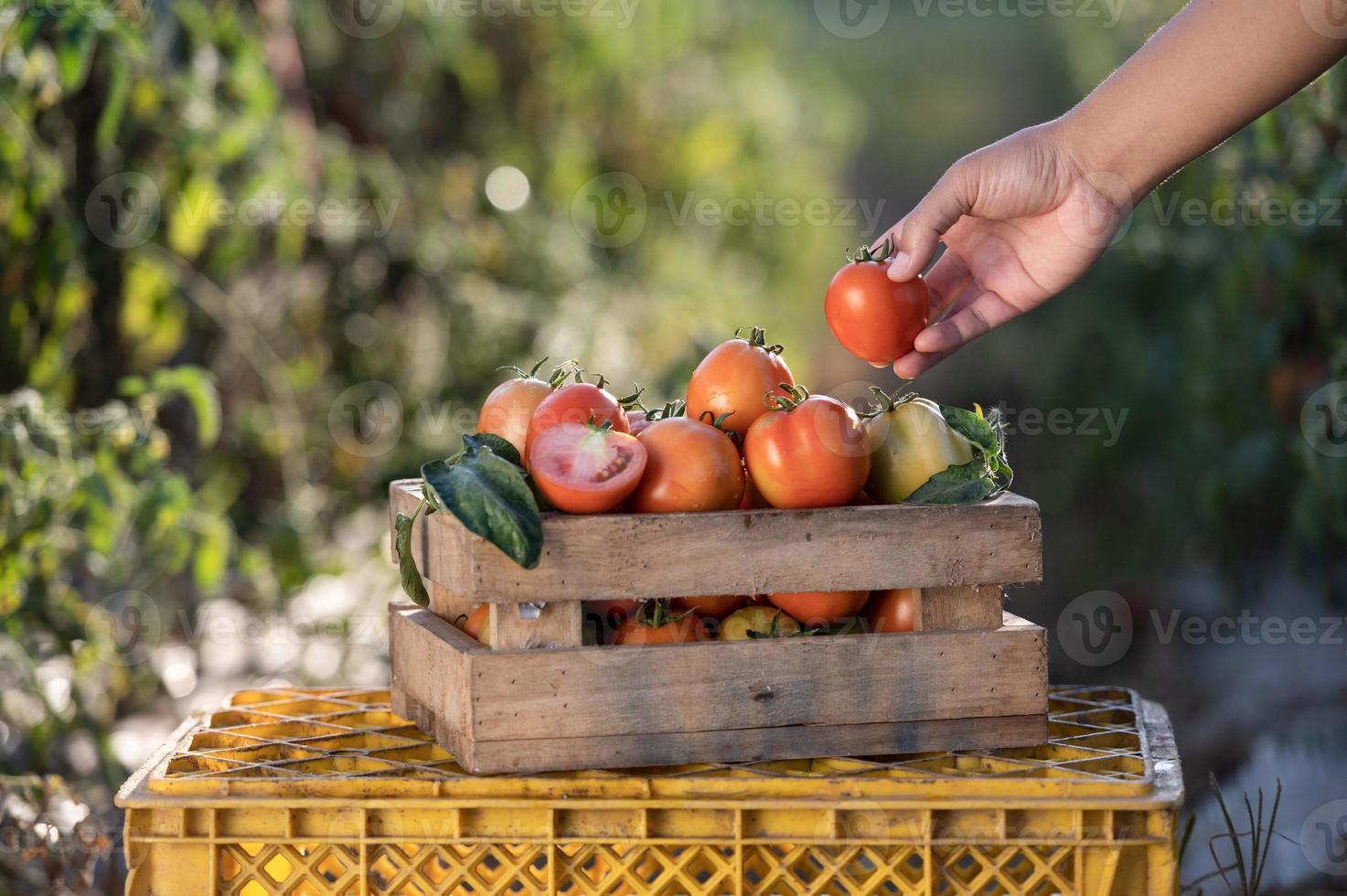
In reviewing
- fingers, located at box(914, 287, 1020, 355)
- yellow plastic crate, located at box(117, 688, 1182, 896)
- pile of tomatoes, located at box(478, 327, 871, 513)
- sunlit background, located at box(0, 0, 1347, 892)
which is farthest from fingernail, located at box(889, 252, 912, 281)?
sunlit background, located at box(0, 0, 1347, 892)

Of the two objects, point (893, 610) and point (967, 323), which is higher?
point (967, 323)

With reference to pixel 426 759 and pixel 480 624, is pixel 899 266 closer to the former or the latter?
pixel 480 624

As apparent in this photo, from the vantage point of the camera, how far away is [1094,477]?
5.51 metres

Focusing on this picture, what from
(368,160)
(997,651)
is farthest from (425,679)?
(368,160)

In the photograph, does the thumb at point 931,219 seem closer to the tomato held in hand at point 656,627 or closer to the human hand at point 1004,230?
the human hand at point 1004,230

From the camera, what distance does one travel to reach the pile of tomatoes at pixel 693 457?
5.34 ft

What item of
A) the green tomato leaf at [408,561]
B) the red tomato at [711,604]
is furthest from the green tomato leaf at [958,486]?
the green tomato leaf at [408,561]

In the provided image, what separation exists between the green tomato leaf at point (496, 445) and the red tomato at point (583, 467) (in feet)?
0.17

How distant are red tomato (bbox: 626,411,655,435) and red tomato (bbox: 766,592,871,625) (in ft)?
0.96

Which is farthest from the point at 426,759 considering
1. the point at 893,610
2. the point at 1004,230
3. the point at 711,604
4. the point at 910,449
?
the point at 1004,230

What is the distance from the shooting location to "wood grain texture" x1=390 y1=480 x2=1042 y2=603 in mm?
1594

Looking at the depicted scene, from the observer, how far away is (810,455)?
1640mm

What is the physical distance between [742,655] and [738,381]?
1.19 feet

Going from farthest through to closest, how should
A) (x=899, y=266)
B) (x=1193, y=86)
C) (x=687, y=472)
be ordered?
1. (x=899, y=266)
2. (x=1193, y=86)
3. (x=687, y=472)
